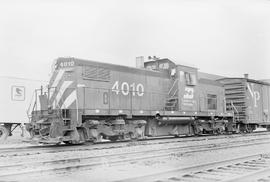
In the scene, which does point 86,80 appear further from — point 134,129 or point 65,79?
point 134,129

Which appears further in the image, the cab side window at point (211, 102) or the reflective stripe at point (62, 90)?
the cab side window at point (211, 102)

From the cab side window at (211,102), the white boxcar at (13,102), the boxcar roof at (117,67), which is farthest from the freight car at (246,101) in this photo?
the white boxcar at (13,102)

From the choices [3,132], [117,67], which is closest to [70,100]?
[117,67]

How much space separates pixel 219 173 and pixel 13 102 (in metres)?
12.0

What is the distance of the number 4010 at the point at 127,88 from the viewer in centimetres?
1140

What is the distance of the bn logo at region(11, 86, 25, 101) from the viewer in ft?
49.9

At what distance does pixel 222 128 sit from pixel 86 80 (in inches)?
306

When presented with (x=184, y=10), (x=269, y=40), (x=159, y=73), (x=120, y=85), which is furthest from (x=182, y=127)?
(x=184, y=10)

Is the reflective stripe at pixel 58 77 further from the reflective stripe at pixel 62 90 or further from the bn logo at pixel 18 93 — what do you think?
the bn logo at pixel 18 93

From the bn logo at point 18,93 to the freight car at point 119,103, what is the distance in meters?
4.68

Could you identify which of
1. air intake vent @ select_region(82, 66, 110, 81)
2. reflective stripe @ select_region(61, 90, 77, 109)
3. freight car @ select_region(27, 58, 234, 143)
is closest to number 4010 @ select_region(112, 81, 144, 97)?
freight car @ select_region(27, 58, 234, 143)

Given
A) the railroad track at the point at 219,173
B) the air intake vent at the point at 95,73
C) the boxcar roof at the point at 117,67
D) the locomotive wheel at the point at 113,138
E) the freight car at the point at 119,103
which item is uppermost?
the boxcar roof at the point at 117,67

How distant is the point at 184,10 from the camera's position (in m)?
5.17

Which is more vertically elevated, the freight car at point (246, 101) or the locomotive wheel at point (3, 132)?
the freight car at point (246, 101)
